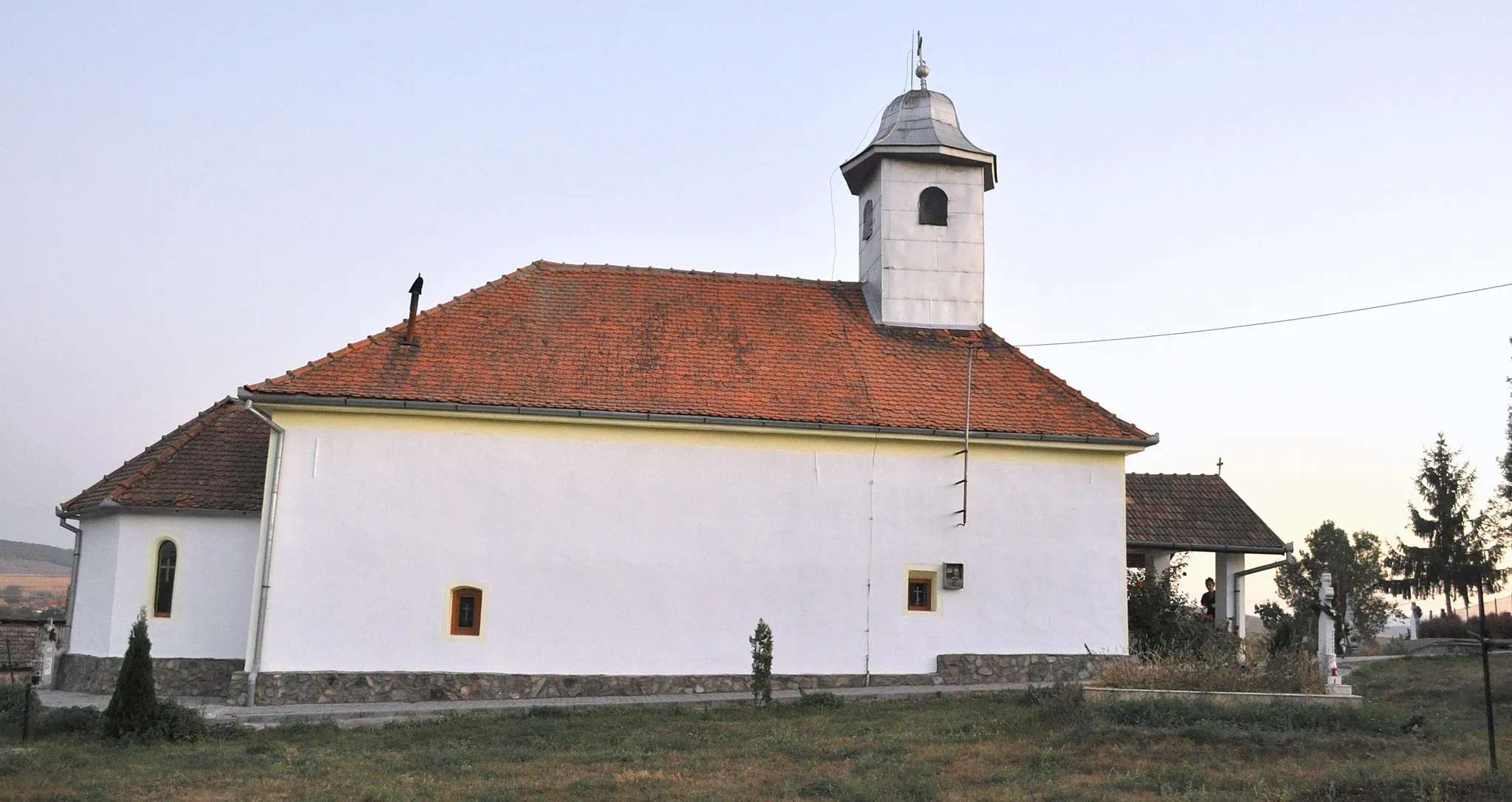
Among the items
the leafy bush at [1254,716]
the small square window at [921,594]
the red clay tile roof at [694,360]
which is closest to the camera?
the leafy bush at [1254,716]

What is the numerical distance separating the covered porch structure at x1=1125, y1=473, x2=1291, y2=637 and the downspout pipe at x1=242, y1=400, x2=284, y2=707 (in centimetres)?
1570

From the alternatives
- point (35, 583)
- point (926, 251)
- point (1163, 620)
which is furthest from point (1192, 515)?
point (35, 583)

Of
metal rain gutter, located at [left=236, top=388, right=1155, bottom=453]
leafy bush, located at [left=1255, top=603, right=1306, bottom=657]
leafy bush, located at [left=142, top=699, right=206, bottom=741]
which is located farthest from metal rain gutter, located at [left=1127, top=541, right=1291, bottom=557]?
leafy bush, located at [left=142, top=699, right=206, bottom=741]

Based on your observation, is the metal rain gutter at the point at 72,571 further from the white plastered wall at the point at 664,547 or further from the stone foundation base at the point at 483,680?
the white plastered wall at the point at 664,547

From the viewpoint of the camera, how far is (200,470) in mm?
19469

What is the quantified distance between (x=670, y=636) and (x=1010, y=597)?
5.57 meters

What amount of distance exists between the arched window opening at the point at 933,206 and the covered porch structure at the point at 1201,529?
21.3 ft

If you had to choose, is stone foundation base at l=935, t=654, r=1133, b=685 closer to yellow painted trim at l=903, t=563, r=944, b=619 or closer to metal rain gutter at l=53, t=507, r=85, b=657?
yellow painted trim at l=903, t=563, r=944, b=619

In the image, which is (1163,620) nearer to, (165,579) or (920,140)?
(920,140)

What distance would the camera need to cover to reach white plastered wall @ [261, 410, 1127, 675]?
1788cm

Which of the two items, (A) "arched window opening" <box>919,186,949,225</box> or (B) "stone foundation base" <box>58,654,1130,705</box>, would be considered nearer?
(B) "stone foundation base" <box>58,654,1130,705</box>

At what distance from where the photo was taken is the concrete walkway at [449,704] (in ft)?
51.3

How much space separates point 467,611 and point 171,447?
6.06m

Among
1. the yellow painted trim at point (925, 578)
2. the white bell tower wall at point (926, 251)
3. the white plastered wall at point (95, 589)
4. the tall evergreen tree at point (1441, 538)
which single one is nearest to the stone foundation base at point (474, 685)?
the yellow painted trim at point (925, 578)
